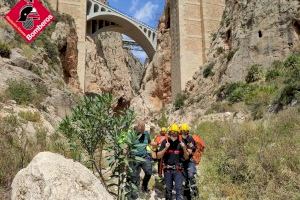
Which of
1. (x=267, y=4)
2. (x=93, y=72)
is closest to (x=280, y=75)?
(x=267, y=4)

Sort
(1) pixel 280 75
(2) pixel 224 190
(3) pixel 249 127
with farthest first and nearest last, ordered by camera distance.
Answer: (1) pixel 280 75, (3) pixel 249 127, (2) pixel 224 190

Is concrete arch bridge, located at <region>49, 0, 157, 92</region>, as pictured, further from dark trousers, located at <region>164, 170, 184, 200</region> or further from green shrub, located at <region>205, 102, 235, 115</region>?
dark trousers, located at <region>164, 170, 184, 200</region>

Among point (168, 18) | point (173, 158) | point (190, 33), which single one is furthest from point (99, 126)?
point (168, 18)

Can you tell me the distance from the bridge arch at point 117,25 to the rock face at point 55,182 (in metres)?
23.7

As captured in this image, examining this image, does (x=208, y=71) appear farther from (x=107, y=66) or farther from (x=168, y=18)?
(x=107, y=66)

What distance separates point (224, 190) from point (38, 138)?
3.13 metres

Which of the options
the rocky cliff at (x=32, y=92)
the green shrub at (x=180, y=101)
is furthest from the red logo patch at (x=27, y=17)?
the green shrub at (x=180, y=101)

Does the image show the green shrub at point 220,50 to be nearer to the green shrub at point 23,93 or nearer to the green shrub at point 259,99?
the green shrub at point 259,99

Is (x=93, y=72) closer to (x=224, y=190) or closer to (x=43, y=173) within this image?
(x=224, y=190)

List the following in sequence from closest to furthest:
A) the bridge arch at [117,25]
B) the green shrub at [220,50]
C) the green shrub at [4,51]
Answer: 1. the green shrub at [4,51]
2. the green shrub at [220,50]
3. the bridge arch at [117,25]

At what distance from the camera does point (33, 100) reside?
9922mm

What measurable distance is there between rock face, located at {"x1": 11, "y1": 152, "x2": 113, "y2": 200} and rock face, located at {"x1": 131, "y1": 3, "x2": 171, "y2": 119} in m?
21.8

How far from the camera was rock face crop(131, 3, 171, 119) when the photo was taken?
26.5m

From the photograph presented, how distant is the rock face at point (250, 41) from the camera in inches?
688
